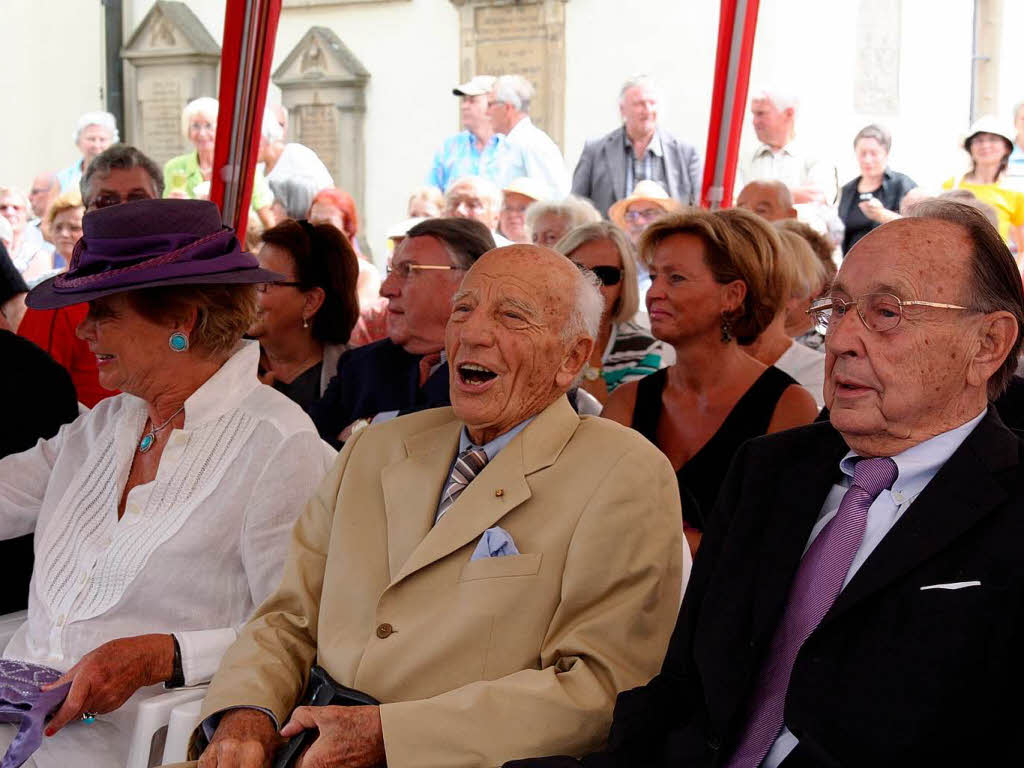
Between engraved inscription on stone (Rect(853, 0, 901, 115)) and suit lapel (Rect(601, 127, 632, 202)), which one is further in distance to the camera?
engraved inscription on stone (Rect(853, 0, 901, 115))

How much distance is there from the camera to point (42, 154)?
56.4ft

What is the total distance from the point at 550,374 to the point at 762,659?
76 cm

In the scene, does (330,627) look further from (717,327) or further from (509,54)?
(509,54)

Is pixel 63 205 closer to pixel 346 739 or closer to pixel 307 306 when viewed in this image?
pixel 307 306

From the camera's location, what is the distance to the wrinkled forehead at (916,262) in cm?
205

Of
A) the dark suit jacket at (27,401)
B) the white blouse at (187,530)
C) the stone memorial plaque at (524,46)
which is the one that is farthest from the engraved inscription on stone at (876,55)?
the white blouse at (187,530)

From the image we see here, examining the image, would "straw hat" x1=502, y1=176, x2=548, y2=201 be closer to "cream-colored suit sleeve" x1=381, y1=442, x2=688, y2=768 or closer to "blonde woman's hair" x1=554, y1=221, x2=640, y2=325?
"blonde woman's hair" x1=554, y1=221, x2=640, y2=325

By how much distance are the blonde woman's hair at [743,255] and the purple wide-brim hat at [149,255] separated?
1.47 meters

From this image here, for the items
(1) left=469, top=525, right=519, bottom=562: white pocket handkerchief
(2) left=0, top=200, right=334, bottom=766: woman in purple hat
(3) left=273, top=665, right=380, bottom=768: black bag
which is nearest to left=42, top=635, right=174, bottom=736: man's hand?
(2) left=0, top=200, right=334, bottom=766: woman in purple hat

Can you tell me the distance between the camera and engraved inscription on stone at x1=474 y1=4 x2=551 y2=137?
1563 centimetres

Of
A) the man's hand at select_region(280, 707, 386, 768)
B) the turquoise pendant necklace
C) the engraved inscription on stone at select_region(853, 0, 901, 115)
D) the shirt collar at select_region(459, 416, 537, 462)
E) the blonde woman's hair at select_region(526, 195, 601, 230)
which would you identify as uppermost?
the engraved inscription on stone at select_region(853, 0, 901, 115)

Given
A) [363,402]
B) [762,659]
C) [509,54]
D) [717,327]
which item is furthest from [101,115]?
[762,659]

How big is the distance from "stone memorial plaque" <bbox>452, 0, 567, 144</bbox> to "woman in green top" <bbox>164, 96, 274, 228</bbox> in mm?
6352

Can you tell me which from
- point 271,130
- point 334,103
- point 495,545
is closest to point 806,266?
point 495,545
